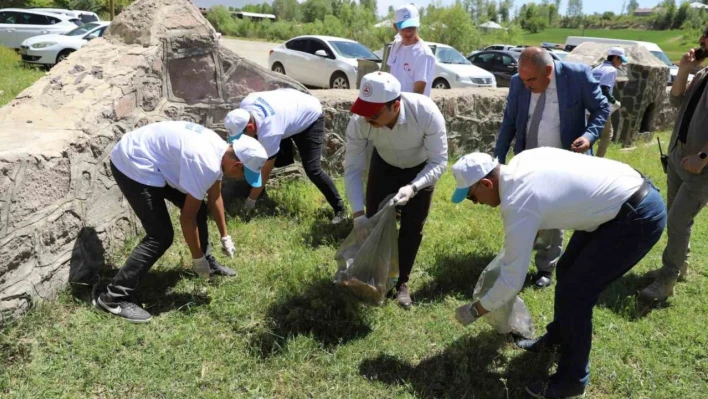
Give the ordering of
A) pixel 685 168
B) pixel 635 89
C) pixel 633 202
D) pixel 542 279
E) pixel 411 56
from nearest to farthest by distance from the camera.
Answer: pixel 633 202 → pixel 685 168 → pixel 542 279 → pixel 411 56 → pixel 635 89

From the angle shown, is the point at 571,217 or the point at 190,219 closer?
the point at 571,217

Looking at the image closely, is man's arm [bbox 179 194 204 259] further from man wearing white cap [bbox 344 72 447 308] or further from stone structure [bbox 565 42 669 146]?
stone structure [bbox 565 42 669 146]

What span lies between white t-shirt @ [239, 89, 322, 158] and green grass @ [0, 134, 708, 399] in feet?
2.79

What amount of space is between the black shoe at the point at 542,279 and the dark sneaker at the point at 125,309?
255cm

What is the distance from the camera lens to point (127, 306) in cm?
317

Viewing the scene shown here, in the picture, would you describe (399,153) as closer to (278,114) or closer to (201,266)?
(278,114)

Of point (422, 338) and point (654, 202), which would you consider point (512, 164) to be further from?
point (422, 338)

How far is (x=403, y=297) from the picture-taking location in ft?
11.7

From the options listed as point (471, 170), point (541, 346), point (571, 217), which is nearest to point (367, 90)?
point (471, 170)

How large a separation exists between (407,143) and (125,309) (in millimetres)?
1855

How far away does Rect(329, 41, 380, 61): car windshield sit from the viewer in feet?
42.6

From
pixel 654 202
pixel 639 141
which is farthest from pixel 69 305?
pixel 639 141

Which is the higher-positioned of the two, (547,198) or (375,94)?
(375,94)

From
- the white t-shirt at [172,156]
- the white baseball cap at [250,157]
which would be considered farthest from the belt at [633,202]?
the white t-shirt at [172,156]
